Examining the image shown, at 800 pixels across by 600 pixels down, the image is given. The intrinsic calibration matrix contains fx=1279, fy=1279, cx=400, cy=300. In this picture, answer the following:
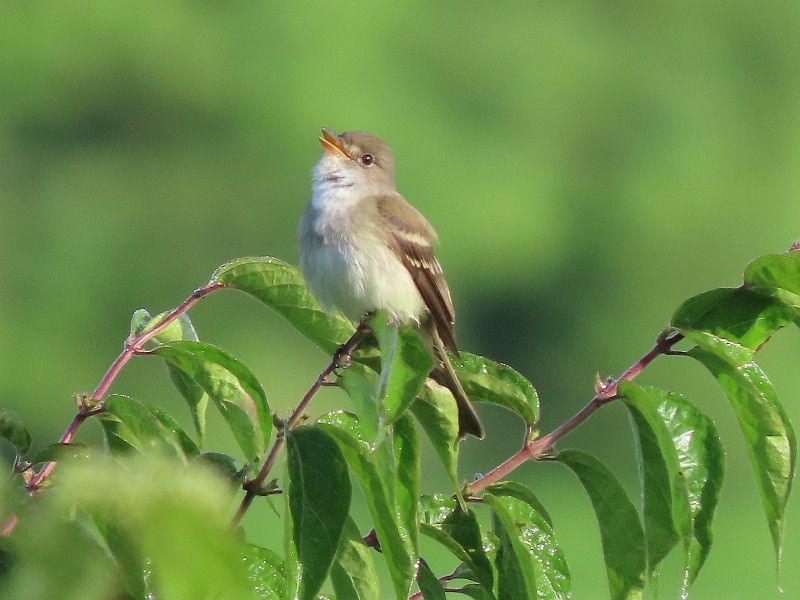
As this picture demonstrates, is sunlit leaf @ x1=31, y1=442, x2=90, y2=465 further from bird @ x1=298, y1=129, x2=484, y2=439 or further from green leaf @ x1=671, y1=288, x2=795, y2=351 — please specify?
bird @ x1=298, y1=129, x2=484, y2=439

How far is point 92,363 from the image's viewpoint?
19016 mm

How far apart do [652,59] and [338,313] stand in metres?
22.0

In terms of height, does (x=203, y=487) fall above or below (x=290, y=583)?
above

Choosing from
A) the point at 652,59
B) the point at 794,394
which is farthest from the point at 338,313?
the point at 652,59

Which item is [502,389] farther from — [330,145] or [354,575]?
[330,145]

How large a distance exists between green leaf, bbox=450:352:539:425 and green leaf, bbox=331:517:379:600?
0.98ft

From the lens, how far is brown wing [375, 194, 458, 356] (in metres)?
3.13

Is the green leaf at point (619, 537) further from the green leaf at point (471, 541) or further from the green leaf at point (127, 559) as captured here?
the green leaf at point (127, 559)

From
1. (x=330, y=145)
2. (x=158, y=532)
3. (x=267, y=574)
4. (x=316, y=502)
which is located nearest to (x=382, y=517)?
(x=316, y=502)

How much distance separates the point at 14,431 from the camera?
1352 mm

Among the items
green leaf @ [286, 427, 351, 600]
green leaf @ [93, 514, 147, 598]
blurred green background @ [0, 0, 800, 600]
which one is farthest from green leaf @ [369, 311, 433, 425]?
blurred green background @ [0, 0, 800, 600]

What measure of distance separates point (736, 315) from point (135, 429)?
2.65 feet

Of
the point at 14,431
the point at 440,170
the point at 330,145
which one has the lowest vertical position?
the point at 440,170

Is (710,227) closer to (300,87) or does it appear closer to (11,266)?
(300,87)
